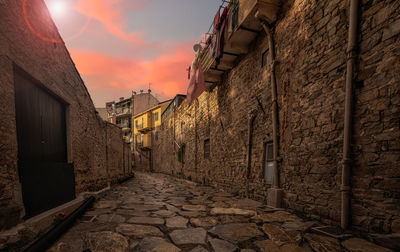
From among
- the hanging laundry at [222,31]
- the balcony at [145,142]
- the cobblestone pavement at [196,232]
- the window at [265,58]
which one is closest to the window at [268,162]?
the cobblestone pavement at [196,232]

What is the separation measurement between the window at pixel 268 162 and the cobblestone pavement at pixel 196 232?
0.89 metres

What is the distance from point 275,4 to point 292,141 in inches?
131

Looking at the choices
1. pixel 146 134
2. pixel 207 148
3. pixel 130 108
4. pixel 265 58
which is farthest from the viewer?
pixel 130 108

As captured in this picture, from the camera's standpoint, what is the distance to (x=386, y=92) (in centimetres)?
245

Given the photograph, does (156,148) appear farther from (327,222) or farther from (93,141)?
(327,222)

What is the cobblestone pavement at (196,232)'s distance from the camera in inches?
92.4

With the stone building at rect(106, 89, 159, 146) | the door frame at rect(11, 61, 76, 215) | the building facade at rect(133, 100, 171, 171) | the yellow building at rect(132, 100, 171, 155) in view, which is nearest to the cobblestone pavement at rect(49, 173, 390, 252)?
the door frame at rect(11, 61, 76, 215)

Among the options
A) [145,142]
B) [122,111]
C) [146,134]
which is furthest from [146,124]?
[122,111]

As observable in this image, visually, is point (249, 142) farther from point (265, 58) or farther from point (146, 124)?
point (146, 124)

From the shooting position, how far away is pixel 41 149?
12.5ft

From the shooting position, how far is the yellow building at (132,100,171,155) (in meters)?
26.1

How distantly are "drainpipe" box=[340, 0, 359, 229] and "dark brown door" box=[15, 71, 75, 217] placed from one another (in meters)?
5.07

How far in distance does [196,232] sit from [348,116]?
117 inches

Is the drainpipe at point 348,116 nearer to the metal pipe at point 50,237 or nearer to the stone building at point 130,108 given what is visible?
the metal pipe at point 50,237
